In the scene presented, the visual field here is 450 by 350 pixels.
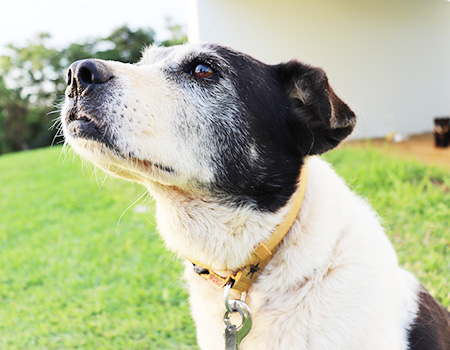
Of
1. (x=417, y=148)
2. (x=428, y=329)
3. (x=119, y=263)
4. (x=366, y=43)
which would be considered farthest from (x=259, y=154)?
(x=366, y=43)

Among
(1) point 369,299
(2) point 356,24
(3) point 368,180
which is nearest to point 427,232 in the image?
(3) point 368,180

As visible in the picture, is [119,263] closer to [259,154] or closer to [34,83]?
[259,154]

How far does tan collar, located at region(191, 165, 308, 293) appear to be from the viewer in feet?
5.50

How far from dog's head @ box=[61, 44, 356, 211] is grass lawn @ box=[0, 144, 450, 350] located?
703 millimetres

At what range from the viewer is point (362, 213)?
187cm

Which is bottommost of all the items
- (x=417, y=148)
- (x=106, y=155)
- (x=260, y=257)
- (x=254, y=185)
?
(x=417, y=148)

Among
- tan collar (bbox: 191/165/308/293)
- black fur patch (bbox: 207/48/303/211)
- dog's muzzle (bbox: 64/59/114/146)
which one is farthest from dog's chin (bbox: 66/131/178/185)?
tan collar (bbox: 191/165/308/293)

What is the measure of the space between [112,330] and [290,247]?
193cm

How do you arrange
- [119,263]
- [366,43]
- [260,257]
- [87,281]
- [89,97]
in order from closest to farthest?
1. [89,97]
2. [260,257]
3. [87,281]
4. [119,263]
5. [366,43]

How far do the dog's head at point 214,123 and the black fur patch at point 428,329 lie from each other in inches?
30.1

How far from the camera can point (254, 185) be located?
1773 mm

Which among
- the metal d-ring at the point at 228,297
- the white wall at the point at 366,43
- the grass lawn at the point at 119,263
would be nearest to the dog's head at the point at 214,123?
the metal d-ring at the point at 228,297

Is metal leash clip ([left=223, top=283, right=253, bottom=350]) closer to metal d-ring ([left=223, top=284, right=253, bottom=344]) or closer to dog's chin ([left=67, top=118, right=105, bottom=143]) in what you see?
metal d-ring ([left=223, top=284, right=253, bottom=344])

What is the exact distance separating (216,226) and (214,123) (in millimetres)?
431
